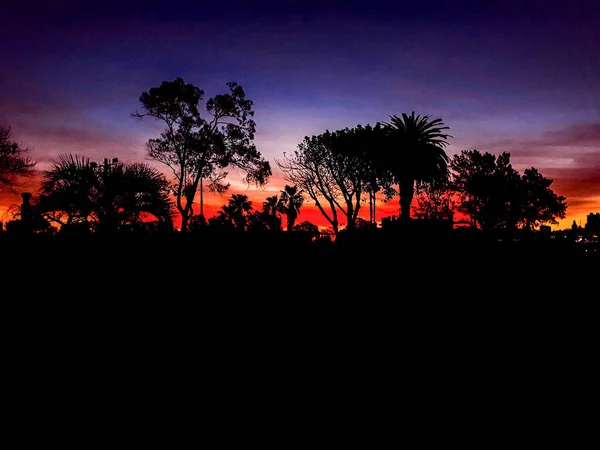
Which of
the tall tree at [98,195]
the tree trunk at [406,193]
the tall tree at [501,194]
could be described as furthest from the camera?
the tall tree at [501,194]

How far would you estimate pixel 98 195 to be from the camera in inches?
898

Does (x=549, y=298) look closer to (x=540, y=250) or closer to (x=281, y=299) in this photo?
(x=281, y=299)

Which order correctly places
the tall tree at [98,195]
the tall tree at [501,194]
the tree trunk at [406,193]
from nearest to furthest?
the tall tree at [98,195] < the tree trunk at [406,193] < the tall tree at [501,194]

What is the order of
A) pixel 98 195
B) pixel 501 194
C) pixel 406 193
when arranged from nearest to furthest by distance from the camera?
pixel 98 195
pixel 406 193
pixel 501 194

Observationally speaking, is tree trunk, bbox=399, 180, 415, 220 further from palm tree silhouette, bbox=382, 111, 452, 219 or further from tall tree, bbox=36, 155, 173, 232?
tall tree, bbox=36, 155, 173, 232

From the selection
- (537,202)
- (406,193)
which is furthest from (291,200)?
(537,202)

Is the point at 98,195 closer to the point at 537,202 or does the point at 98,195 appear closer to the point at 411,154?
the point at 411,154

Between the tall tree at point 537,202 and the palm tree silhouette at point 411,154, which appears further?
the tall tree at point 537,202

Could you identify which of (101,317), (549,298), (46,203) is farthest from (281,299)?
(46,203)

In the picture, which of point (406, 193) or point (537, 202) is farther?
point (537, 202)

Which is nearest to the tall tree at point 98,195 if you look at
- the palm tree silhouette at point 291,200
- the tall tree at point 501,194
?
the palm tree silhouette at point 291,200

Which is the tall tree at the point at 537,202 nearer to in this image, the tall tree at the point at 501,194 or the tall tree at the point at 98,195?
the tall tree at the point at 501,194

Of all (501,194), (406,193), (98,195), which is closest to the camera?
(98,195)

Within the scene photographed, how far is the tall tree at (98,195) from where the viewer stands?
72.1ft
